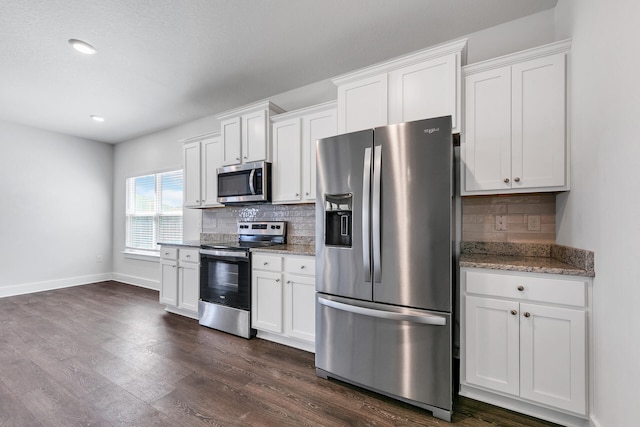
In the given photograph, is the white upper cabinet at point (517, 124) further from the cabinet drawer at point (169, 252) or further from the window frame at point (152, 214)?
the window frame at point (152, 214)

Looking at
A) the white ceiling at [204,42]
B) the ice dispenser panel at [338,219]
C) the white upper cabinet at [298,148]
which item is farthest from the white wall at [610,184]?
the white upper cabinet at [298,148]

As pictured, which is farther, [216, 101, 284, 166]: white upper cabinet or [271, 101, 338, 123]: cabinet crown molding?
[216, 101, 284, 166]: white upper cabinet

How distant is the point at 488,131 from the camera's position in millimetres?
2041

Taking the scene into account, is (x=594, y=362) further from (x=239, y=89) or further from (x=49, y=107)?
(x=49, y=107)

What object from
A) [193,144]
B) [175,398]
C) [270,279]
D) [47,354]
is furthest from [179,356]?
[193,144]

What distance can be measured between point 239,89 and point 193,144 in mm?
1085

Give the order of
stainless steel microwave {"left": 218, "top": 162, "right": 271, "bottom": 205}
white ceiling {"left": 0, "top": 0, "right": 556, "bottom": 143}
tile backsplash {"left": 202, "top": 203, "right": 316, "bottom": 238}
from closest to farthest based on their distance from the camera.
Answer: white ceiling {"left": 0, "top": 0, "right": 556, "bottom": 143} → stainless steel microwave {"left": 218, "top": 162, "right": 271, "bottom": 205} → tile backsplash {"left": 202, "top": 203, "right": 316, "bottom": 238}

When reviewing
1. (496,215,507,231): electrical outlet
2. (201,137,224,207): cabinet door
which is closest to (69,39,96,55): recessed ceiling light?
(201,137,224,207): cabinet door

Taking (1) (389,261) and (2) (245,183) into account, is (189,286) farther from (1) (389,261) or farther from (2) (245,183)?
→ (1) (389,261)

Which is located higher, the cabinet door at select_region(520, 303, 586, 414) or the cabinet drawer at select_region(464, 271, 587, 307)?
the cabinet drawer at select_region(464, 271, 587, 307)

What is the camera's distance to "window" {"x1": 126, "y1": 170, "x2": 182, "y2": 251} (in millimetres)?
4812

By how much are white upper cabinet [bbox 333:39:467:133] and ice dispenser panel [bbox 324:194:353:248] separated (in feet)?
2.44

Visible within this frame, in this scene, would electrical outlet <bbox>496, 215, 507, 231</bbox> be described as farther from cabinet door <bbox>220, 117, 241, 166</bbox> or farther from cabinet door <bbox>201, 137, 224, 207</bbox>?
cabinet door <bbox>201, 137, 224, 207</bbox>

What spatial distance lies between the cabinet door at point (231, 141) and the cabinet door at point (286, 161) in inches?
21.4
